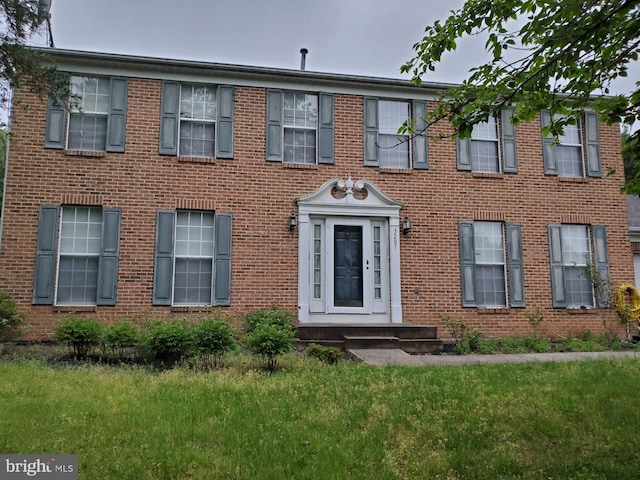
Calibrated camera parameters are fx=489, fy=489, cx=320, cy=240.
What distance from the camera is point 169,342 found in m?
6.91

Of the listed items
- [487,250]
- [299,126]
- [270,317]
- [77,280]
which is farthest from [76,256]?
[487,250]

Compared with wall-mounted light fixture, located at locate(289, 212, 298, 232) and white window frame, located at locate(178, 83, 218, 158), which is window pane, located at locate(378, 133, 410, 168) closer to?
wall-mounted light fixture, located at locate(289, 212, 298, 232)

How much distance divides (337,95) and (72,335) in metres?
6.87

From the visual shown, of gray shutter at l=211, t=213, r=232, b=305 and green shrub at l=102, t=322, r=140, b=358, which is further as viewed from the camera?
gray shutter at l=211, t=213, r=232, b=305

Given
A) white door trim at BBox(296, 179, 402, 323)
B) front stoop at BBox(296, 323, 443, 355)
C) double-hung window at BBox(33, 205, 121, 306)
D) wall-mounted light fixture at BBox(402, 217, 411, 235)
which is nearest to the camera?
front stoop at BBox(296, 323, 443, 355)

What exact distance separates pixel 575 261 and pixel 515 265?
1.54 metres

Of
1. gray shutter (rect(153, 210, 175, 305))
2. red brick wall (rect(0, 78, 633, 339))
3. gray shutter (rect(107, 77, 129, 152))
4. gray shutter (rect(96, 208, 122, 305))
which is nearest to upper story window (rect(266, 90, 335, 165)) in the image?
red brick wall (rect(0, 78, 633, 339))

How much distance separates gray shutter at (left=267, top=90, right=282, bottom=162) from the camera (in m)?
10.1

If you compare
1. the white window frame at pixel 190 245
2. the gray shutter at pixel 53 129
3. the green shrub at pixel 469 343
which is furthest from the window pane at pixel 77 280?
the green shrub at pixel 469 343

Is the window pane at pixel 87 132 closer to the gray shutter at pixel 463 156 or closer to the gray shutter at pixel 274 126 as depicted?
the gray shutter at pixel 274 126

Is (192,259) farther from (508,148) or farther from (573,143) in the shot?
(573,143)

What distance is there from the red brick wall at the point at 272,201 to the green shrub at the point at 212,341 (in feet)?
8.23

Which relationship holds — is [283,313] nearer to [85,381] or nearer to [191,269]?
[191,269]

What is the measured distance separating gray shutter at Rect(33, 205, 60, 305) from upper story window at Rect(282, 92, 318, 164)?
15.0 ft
